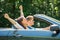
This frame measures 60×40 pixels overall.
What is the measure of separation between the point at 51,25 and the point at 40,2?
6205 millimetres

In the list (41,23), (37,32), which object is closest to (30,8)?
(41,23)

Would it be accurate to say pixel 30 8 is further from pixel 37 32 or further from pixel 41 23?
pixel 37 32

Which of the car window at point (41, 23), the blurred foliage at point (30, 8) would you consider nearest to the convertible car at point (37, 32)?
the car window at point (41, 23)

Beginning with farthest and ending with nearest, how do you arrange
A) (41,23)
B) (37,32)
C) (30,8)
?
1. (30,8)
2. (41,23)
3. (37,32)

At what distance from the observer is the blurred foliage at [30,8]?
14.0m

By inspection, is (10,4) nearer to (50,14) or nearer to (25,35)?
(50,14)

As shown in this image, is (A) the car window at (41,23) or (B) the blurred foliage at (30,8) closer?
(A) the car window at (41,23)

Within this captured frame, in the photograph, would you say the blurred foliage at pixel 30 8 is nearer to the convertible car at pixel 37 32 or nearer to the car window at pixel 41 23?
the car window at pixel 41 23

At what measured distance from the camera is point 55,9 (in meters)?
15.0

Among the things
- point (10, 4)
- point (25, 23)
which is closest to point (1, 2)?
point (10, 4)

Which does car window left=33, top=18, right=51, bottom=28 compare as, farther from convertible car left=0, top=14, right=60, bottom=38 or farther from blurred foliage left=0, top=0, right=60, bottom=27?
blurred foliage left=0, top=0, right=60, bottom=27

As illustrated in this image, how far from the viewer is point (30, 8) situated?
47.2ft

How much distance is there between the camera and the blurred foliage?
13953 millimetres

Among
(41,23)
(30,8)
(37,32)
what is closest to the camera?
(37,32)
